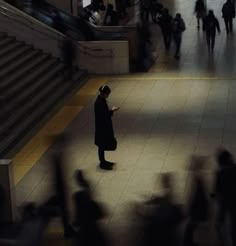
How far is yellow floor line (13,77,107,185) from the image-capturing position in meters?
13.5

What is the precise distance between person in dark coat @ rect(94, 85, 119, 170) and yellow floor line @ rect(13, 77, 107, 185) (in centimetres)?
145

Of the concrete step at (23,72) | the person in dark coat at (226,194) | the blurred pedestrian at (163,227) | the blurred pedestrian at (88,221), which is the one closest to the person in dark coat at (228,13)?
the concrete step at (23,72)

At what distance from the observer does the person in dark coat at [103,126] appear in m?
12.6

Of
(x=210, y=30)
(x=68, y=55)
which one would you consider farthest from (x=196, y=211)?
(x=210, y=30)

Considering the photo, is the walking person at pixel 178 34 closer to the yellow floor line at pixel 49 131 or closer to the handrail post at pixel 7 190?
the yellow floor line at pixel 49 131

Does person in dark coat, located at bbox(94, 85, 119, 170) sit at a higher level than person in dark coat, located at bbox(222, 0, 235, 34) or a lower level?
higher

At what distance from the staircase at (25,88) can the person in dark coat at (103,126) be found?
7.03 feet

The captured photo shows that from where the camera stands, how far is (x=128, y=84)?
2025cm

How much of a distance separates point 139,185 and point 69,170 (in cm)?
153

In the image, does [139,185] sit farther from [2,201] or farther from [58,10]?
[58,10]

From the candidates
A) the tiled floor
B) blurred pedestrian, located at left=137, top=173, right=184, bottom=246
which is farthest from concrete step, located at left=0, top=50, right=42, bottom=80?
blurred pedestrian, located at left=137, top=173, right=184, bottom=246

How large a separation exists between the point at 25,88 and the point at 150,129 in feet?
12.5

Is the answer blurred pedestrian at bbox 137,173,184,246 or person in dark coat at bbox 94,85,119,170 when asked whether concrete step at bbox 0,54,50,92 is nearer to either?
person in dark coat at bbox 94,85,119,170

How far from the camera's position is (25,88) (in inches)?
696
